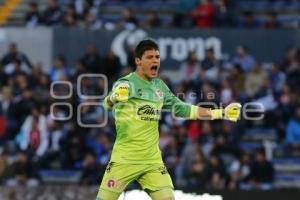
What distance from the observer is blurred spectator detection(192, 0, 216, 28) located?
1986cm

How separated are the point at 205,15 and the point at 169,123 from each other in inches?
146

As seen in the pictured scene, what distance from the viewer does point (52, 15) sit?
20344mm

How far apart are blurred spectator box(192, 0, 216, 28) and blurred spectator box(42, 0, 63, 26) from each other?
2898mm

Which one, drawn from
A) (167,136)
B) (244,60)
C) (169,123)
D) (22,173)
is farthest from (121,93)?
(244,60)

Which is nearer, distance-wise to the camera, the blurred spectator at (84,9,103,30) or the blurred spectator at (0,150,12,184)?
the blurred spectator at (0,150,12,184)

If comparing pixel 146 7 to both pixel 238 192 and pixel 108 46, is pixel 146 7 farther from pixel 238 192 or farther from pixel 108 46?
pixel 238 192

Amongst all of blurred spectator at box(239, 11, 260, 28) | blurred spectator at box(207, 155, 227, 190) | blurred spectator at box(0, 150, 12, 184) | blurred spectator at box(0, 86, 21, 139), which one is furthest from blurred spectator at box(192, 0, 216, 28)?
blurred spectator at box(0, 150, 12, 184)

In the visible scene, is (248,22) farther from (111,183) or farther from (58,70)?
(111,183)

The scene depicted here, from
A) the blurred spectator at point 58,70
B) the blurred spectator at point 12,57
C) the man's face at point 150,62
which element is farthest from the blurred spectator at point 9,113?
the man's face at point 150,62

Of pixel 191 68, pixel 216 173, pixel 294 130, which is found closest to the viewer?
pixel 216 173

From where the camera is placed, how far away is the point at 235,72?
59.3 ft

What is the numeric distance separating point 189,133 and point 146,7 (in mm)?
5566

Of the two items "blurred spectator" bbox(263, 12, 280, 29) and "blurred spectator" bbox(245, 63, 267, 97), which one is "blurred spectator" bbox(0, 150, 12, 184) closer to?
"blurred spectator" bbox(245, 63, 267, 97)

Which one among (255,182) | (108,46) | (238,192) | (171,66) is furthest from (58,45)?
(238,192)
